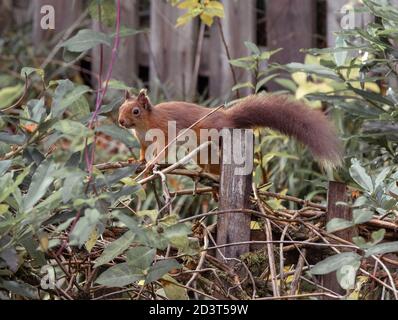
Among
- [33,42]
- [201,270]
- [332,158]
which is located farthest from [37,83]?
A: [201,270]

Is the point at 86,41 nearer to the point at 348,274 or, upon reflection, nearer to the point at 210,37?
the point at 348,274

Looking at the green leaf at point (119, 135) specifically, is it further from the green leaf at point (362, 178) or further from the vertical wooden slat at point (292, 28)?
the vertical wooden slat at point (292, 28)

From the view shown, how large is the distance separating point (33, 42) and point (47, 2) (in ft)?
1.25

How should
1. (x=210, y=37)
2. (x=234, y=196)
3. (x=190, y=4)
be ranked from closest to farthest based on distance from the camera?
(x=234, y=196), (x=190, y=4), (x=210, y=37)

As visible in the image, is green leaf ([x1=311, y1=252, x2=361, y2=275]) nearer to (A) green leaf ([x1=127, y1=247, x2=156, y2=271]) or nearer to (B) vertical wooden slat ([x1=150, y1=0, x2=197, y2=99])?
(A) green leaf ([x1=127, y1=247, x2=156, y2=271])

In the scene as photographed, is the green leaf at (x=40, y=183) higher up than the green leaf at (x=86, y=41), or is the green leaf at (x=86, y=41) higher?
the green leaf at (x=86, y=41)

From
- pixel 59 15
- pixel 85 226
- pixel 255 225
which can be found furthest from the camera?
pixel 59 15

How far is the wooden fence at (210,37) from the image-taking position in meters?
4.26

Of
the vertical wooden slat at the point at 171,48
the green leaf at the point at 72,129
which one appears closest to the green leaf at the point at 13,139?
the green leaf at the point at 72,129

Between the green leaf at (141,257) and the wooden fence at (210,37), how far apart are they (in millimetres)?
2499

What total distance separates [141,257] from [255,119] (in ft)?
3.46

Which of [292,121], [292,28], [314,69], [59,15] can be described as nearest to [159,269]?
[292,121]

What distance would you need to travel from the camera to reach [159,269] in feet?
4.78
